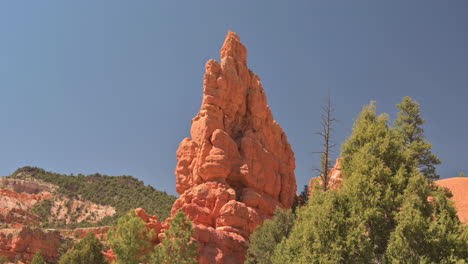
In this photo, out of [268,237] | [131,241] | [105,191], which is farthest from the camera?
[105,191]

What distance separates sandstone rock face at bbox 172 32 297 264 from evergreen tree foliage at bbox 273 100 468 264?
62.3 feet

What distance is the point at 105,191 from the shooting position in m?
125

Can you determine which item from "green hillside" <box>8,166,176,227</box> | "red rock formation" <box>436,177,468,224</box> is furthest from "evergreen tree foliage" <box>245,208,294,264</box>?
"green hillside" <box>8,166,176,227</box>

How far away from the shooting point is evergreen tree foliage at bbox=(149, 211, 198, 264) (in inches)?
1240

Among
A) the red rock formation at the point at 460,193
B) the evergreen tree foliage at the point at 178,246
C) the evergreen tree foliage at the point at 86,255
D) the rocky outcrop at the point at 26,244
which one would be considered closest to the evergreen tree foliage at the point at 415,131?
the red rock formation at the point at 460,193

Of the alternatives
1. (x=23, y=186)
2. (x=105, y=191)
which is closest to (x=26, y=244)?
(x=23, y=186)

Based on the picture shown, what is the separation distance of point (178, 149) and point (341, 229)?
1284 inches

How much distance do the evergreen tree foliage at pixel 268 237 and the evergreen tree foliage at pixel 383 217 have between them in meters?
13.7

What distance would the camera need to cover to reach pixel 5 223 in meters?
73.2

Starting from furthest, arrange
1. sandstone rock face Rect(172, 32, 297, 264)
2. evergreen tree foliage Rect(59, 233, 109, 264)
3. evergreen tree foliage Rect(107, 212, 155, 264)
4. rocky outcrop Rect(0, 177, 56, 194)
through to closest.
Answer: rocky outcrop Rect(0, 177, 56, 194), evergreen tree foliage Rect(59, 233, 109, 264), sandstone rock face Rect(172, 32, 297, 264), evergreen tree foliage Rect(107, 212, 155, 264)

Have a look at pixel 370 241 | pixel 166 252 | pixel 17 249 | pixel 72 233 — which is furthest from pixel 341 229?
pixel 72 233

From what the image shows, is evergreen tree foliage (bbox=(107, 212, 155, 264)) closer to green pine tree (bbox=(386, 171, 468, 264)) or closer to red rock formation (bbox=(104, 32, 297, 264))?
red rock formation (bbox=(104, 32, 297, 264))

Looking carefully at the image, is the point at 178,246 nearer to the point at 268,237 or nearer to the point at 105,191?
the point at 268,237

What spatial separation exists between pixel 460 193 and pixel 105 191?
102 meters
